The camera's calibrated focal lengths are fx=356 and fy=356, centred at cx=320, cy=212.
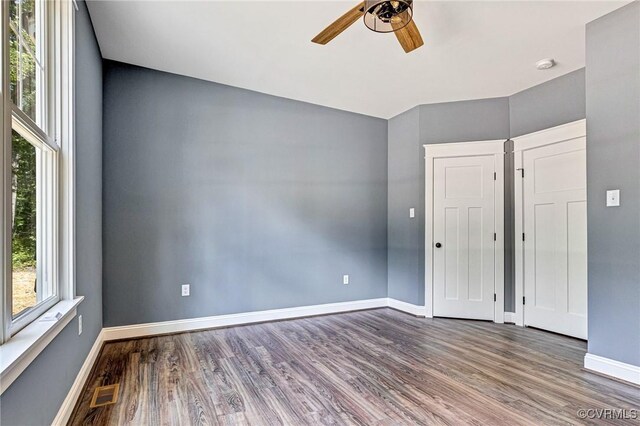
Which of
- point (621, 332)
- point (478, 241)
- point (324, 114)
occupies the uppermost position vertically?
point (324, 114)

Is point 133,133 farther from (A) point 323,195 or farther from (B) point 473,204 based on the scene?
(B) point 473,204

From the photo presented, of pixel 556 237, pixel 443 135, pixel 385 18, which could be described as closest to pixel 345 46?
pixel 385 18

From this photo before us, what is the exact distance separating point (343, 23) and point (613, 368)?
3045 millimetres

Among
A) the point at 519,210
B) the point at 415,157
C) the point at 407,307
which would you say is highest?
the point at 415,157

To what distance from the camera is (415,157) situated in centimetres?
450

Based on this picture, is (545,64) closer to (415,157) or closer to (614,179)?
(614,179)

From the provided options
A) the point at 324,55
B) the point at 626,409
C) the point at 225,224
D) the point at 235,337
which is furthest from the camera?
the point at 225,224

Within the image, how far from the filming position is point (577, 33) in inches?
111

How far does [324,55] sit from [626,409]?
337 cm

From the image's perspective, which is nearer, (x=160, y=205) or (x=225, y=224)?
(x=160, y=205)

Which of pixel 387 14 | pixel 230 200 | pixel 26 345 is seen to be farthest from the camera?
pixel 230 200

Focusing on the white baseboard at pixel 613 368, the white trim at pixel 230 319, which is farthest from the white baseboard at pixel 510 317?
the white trim at pixel 230 319

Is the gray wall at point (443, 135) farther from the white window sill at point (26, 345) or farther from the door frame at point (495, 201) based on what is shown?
the white window sill at point (26, 345)

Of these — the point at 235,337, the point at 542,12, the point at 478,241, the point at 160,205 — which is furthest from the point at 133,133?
the point at 478,241
